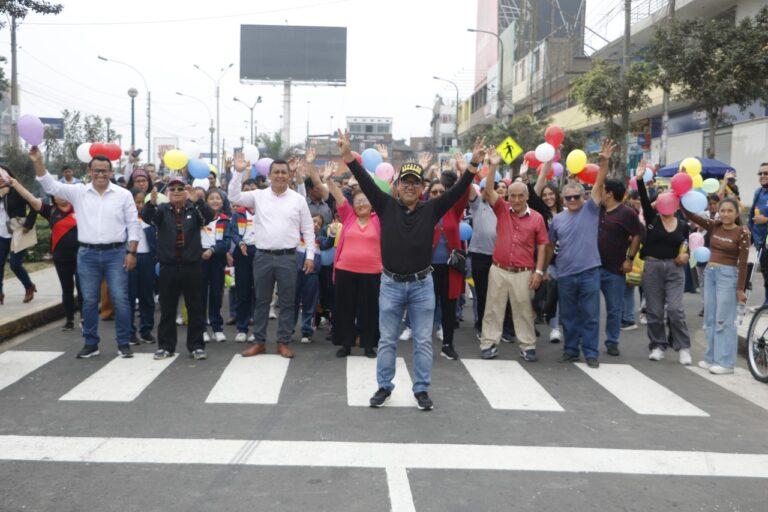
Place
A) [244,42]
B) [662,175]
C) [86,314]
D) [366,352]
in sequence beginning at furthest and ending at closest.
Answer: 1. [244,42]
2. [662,175]
3. [366,352]
4. [86,314]

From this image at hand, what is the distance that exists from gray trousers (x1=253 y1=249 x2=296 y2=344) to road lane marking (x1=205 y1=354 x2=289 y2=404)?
287 mm

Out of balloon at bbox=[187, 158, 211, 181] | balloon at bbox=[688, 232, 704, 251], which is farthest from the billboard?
balloon at bbox=[688, 232, 704, 251]

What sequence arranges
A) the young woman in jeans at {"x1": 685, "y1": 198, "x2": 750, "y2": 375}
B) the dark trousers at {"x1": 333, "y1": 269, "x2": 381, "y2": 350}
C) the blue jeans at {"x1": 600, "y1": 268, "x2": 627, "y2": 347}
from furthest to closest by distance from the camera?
the blue jeans at {"x1": 600, "y1": 268, "x2": 627, "y2": 347}
the dark trousers at {"x1": 333, "y1": 269, "x2": 381, "y2": 350}
the young woman in jeans at {"x1": 685, "y1": 198, "x2": 750, "y2": 375}

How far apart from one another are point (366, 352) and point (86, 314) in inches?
114

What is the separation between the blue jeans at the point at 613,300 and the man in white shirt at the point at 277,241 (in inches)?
131

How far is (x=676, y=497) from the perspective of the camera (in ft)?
14.6

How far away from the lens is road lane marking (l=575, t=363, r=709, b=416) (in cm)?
644

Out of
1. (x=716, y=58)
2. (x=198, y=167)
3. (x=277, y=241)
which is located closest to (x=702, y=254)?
(x=277, y=241)

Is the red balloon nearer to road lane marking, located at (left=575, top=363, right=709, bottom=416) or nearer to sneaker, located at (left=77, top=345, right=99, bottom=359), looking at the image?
road lane marking, located at (left=575, top=363, right=709, bottom=416)

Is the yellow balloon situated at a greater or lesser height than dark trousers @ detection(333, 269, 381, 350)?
greater

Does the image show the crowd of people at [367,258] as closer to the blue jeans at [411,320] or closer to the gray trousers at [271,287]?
the gray trousers at [271,287]

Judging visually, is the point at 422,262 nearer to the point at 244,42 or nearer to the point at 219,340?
the point at 219,340

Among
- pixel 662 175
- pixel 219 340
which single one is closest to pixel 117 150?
pixel 219 340

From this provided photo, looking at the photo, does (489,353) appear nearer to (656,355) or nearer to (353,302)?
(353,302)
